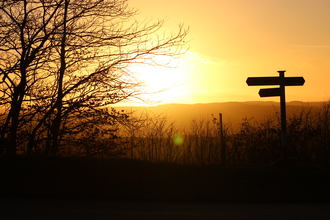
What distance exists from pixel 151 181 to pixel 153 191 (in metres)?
0.45

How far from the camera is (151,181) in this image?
28.9ft

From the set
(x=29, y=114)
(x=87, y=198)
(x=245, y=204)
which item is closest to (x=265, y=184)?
(x=245, y=204)

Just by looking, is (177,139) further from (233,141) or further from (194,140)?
(233,141)

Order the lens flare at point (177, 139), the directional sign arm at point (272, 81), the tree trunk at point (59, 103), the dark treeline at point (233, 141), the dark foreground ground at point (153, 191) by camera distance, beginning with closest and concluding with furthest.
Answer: the dark foreground ground at point (153, 191) < the directional sign arm at point (272, 81) < the tree trunk at point (59, 103) < the dark treeline at point (233, 141) < the lens flare at point (177, 139)

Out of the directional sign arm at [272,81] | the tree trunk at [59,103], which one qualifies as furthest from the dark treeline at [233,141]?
the directional sign arm at [272,81]

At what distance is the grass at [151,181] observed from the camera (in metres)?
8.23

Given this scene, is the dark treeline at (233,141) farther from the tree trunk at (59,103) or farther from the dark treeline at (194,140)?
the tree trunk at (59,103)

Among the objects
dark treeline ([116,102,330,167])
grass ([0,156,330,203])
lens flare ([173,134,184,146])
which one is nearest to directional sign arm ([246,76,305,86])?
grass ([0,156,330,203])

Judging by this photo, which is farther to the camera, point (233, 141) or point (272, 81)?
point (233, 141)

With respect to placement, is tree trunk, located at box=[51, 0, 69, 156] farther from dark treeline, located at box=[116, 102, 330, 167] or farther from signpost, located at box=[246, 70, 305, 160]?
signpost, located at box=[246, 70, 305, 160]

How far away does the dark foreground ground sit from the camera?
7.03 metres

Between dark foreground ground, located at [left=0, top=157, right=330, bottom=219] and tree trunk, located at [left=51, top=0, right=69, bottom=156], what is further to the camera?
tree trunk, located at [left=51, top=0, right=69, bottom=156]

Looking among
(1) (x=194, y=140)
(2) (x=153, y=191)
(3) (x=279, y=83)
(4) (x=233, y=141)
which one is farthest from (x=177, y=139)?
(2) (x=153, y=191)

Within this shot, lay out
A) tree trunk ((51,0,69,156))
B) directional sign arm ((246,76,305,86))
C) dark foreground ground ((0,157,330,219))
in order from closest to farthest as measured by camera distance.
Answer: dark foreground ground ((0,157,330,219))
directional sign arm ((246,76,305,86))
tree trunk ((51,0,69,156))
